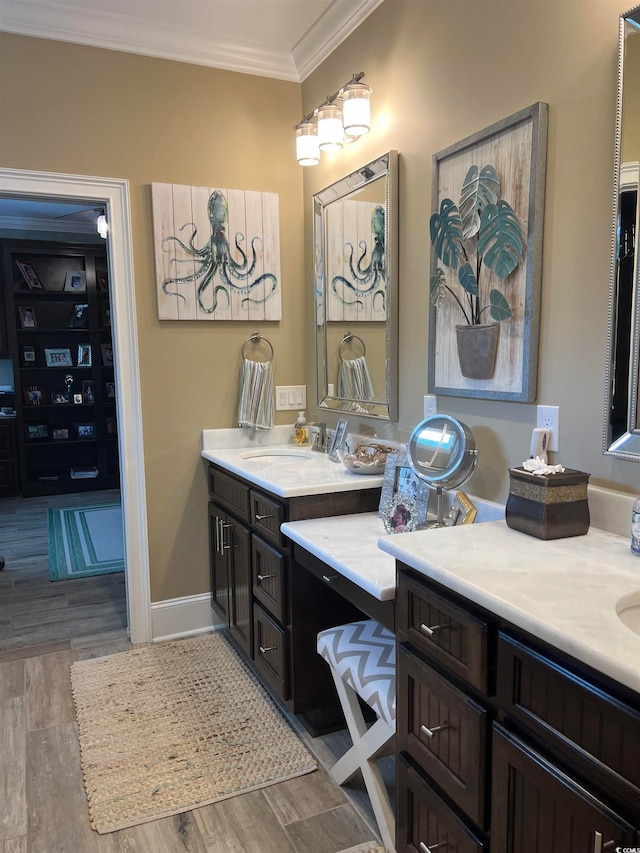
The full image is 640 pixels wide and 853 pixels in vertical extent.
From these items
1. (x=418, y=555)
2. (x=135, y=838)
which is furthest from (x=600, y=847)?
(x=135, y=838)

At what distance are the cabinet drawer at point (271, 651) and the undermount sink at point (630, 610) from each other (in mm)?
1263

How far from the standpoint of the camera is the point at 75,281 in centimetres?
623

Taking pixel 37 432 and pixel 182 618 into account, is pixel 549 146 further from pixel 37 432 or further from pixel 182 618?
pixel 37 432

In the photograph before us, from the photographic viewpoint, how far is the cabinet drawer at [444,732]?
1156mm

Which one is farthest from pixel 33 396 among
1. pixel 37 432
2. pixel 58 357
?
pixel 58 357

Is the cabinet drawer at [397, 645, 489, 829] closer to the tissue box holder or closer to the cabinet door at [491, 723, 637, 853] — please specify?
the cabinet door at [491, 723, 637, 853]

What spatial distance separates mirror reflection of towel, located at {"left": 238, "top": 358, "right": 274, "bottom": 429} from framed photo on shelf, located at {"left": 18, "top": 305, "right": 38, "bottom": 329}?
399 centimetres

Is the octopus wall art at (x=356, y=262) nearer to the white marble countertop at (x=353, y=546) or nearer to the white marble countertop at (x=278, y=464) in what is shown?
the white marble countertop at (x=278, y=464)

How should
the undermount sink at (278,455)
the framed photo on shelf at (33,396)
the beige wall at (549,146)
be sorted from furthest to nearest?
1. the framed photo on shelf at (33,396)
2. the undermount sink at (278,455)
3. the beige wall at (549,146)

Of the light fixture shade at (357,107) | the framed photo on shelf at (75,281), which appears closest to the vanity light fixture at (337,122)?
the light fixture shade at (357,107)

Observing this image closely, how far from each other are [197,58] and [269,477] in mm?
1922

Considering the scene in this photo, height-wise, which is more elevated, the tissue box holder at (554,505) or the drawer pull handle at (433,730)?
the tissue box holder at (554,505)

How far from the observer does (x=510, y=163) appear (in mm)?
1729

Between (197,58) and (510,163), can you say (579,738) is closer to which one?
(510,163)
